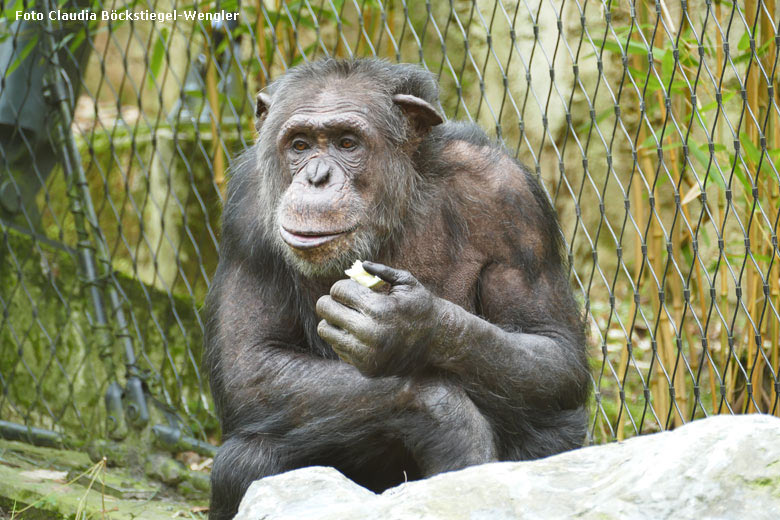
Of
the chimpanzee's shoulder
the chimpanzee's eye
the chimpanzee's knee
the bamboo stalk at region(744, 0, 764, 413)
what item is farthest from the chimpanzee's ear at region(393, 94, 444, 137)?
the bamboo stalk at region(744, 0, 764, 413)

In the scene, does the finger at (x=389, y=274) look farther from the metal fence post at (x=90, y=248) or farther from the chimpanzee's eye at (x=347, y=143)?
the metal fence post at (x=90, y=248)

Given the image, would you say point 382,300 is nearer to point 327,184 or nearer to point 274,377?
point 327,184

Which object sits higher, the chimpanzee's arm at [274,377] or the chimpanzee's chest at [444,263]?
the chimpanzee's chest at [444,263]

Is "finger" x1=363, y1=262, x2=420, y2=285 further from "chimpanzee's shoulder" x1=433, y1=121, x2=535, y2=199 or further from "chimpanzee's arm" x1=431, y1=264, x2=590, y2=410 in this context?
"chimpanzee's shoulder" x1=433, y1=121, x2=535, y2=199

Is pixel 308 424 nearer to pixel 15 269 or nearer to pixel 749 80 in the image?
pixel 749 80

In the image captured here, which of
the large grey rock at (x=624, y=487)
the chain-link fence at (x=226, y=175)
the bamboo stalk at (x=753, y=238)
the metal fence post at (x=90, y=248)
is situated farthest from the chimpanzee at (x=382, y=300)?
the metal fence post at (x=90, y=248)

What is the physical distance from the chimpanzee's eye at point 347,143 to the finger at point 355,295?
0.71 m

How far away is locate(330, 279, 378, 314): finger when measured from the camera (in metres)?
3.47

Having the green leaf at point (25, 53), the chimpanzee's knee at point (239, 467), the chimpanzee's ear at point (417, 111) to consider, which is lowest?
the chimpanzee's knee at point (239, 467)

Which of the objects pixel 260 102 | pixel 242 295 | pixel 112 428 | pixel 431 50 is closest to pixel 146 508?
pixel 112 428

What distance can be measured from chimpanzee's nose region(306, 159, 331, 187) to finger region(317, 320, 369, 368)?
1.81 feet

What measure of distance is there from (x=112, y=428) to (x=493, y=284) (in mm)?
3187

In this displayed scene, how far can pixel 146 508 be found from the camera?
5484 mm

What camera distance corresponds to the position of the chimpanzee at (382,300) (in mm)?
3680
